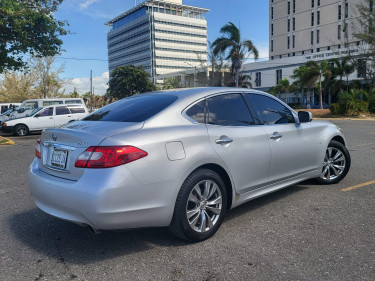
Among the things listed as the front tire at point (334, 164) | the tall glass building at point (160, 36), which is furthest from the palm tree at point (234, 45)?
the tall glass building at point (160, 36)

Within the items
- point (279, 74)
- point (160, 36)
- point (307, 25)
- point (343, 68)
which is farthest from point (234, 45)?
point (160, 36)

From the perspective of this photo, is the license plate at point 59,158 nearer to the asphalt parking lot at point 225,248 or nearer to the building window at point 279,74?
the asphalt parking lot at point 225,248

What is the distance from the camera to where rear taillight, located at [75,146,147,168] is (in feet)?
9.48

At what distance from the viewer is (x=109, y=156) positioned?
290 cm

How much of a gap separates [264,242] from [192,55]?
130 m

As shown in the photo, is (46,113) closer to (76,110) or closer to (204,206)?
(76,110)

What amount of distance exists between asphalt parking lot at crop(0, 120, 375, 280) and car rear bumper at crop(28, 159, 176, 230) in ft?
1.26

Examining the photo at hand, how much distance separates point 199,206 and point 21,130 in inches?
663

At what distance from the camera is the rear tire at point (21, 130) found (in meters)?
17.5

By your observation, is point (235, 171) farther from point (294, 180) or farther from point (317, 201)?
point (317, 201)

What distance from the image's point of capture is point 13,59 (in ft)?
50.9

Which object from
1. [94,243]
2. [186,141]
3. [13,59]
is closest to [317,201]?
[186,141]

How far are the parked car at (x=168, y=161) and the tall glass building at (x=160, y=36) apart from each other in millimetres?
109289

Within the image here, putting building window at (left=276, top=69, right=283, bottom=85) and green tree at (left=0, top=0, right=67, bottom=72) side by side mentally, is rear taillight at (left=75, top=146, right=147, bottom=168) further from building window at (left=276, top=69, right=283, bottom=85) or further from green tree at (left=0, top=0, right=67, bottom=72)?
building window at (left=276, top=69, right=283, bottom=85)
